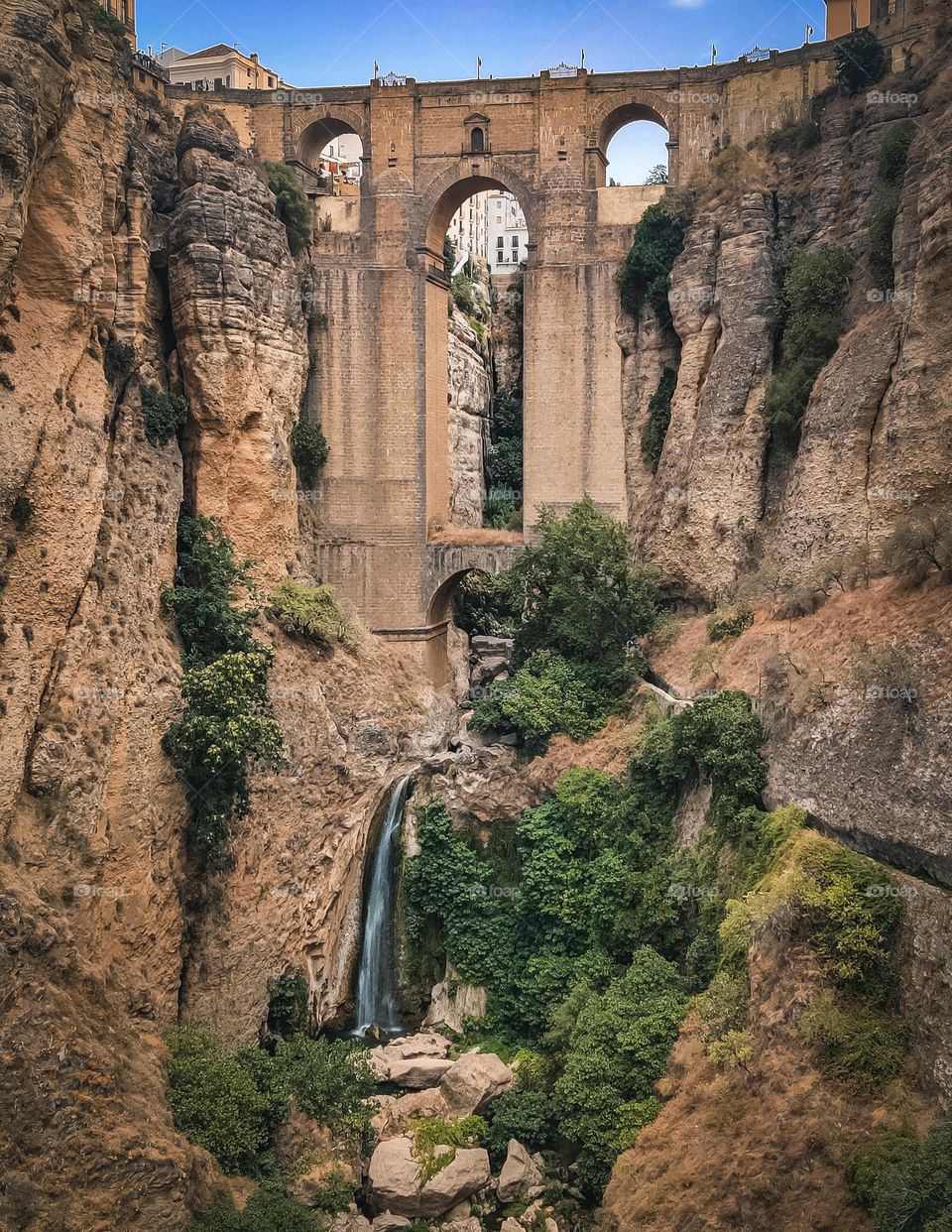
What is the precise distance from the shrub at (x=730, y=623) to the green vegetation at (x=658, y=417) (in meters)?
5.98

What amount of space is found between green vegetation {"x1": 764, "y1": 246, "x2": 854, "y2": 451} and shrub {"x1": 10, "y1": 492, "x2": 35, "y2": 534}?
13993 millimetres

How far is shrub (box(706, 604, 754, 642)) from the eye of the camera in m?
22.3

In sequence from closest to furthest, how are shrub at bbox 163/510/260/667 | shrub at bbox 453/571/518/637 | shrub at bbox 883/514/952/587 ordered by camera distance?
1. shrub at bbox 883/514/952/587
2. shrub at bbox 163/510/260/667
3. shrub at bbox 453/571/518/637

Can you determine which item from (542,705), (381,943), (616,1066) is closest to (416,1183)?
(616,1066)

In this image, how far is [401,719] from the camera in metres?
27.0

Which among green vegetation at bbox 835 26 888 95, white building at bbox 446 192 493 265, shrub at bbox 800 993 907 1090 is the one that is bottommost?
shrub at bbox 800 993 907 1090

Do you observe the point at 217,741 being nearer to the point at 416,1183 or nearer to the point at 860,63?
the point at 416,1183

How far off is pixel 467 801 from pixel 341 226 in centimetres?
1512

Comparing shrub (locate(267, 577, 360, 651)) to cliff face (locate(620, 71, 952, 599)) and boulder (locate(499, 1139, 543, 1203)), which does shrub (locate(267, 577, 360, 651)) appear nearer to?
cliff face (locate(620, 71, 952, 599))

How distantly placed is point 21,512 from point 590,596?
441 inches

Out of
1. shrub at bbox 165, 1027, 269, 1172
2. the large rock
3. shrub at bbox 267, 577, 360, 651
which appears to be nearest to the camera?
shrub at bbox 165, 1027, 269, 1172

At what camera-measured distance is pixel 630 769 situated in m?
20.7

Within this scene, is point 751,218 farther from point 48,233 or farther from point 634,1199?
Result: point 634,1199

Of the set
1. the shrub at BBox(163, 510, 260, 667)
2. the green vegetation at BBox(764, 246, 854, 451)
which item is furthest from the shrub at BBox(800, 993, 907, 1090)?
the green vegetation at BBox(764, 246, 854, 451)
